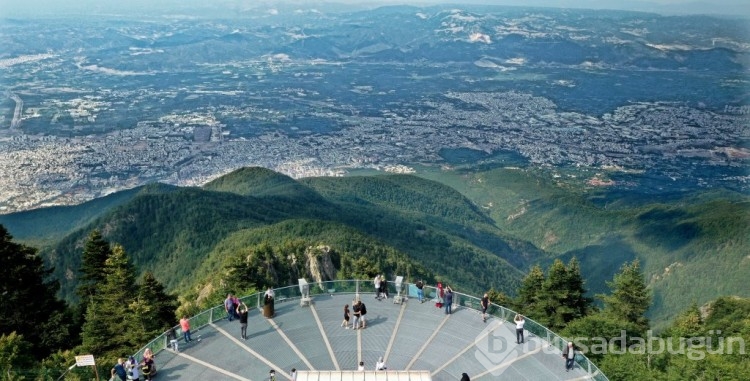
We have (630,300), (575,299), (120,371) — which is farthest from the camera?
(630,300)

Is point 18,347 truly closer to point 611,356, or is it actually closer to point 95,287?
point 95,287

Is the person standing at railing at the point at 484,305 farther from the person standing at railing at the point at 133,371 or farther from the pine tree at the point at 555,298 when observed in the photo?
the pine tree at the point at 555,298

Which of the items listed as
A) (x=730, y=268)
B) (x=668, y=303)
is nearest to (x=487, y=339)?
(x=668, y=303)

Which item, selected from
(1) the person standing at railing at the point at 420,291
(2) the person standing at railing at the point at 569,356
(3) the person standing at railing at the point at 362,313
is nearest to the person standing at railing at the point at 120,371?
(3) the person standing at railing at the point at 362,313

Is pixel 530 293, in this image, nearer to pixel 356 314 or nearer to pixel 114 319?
pixel 356 314

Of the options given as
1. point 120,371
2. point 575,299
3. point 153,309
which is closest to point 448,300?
point 120,371

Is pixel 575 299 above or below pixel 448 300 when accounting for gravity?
below

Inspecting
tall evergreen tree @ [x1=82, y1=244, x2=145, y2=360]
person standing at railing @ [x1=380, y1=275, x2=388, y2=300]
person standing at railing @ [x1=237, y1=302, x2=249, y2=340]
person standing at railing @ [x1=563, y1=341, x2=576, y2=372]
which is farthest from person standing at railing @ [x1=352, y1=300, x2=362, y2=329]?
tall evergreen tree @ [x1=82, y1=244, x2=145, y2=360]
